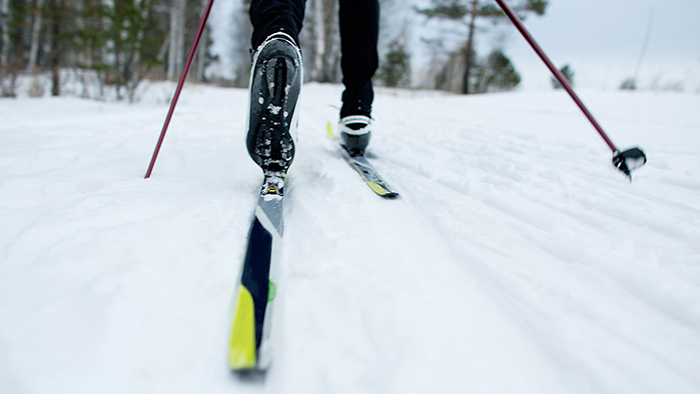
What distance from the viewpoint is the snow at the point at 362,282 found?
0.40 m

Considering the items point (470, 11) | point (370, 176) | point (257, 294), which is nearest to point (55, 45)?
point (370, 176)

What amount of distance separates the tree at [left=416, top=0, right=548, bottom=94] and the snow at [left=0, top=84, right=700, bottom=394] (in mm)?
12279

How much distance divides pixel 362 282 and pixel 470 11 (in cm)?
1361

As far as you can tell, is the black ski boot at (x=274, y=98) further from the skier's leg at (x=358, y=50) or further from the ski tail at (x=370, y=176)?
the skier's leg at (x=358, y=50)

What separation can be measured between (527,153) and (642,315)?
3.85ft

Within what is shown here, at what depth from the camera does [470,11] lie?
11.6 metres

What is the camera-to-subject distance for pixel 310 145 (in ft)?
5.65

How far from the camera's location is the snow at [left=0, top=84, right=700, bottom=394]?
0.40 metres

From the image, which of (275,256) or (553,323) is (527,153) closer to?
(553,323)

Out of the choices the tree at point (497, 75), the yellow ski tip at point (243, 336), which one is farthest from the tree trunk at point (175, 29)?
the tree at point (497, 75)

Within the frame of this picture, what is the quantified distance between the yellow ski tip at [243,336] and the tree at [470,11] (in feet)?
42.4

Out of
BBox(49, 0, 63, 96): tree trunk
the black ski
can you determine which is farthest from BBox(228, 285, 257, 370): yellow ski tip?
BBox(49, 0, 63, 96): tree trunk

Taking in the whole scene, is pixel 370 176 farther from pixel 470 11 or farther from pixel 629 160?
pixel 470 11

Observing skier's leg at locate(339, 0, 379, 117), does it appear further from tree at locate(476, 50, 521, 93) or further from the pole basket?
tree at locate(476, 50, 521, 93)
